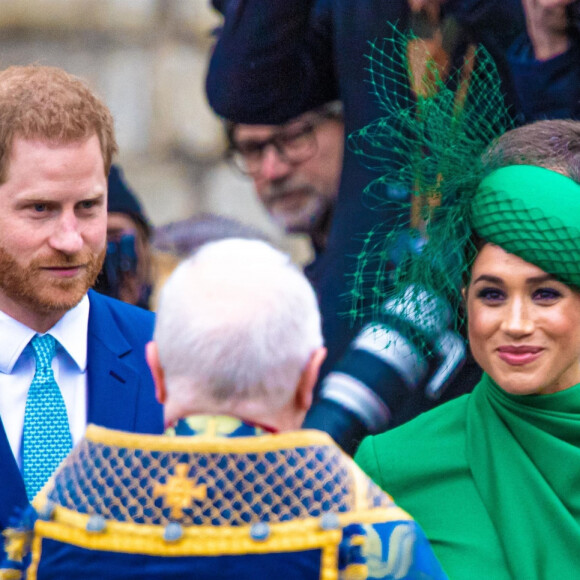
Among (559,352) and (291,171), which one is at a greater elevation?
(291,171)

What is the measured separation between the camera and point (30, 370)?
2441mm

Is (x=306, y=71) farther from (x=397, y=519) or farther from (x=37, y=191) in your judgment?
(x=397, y=519)

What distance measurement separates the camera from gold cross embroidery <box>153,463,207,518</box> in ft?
5.39

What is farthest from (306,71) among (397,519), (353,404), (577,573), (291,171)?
(397,519)

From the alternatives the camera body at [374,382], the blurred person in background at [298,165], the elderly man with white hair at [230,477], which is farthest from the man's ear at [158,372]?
the blurred person in background at [298,165]

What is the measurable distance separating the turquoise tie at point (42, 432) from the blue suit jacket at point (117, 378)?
54 mm

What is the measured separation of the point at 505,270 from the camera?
241 cm

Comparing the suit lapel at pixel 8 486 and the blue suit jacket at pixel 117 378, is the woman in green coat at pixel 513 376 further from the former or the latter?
the suit lapel at pixel 8 486

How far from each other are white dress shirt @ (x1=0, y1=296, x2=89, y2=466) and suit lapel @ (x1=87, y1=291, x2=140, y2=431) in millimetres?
22

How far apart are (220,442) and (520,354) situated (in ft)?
3.33

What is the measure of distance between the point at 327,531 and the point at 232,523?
0.15 metres

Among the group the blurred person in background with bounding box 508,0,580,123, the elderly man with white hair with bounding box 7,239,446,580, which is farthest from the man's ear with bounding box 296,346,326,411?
the blurred person in background with bounding box 508,0,580,123

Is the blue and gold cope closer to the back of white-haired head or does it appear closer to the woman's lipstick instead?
the back of white-haired head

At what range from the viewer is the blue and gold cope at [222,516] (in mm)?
1627
